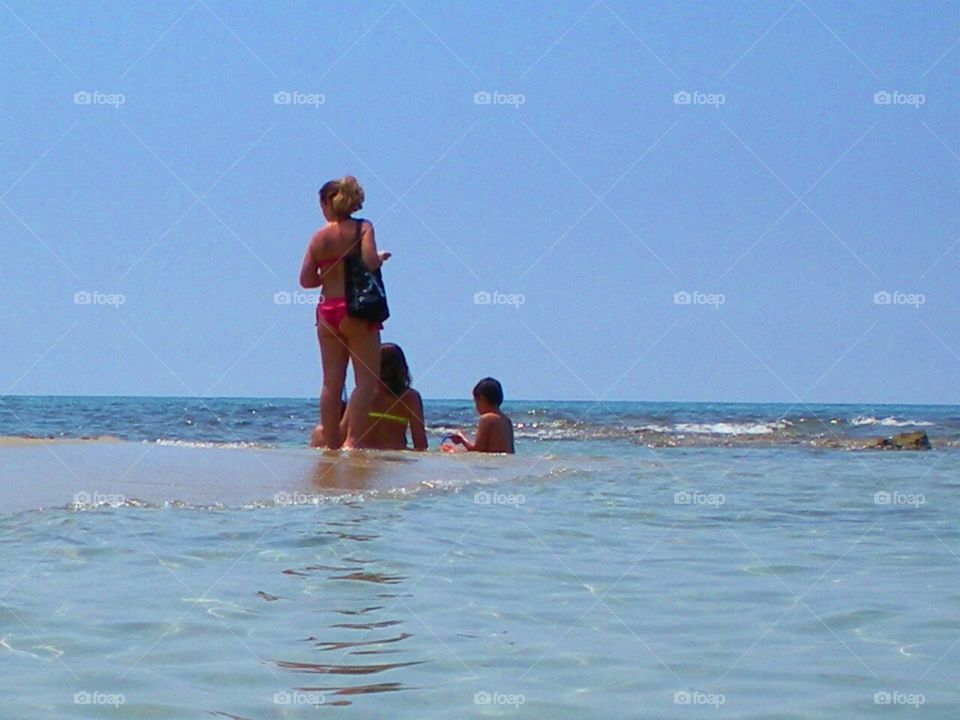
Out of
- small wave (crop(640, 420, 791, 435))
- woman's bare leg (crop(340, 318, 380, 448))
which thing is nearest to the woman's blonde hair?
woman's bare leg (crop(340, 318, 380, 448))

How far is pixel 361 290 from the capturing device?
782 centimetres

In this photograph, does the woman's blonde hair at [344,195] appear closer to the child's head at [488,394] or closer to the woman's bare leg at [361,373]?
the woman's bare leg at [361,373]

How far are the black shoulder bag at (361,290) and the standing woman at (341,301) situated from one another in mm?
38

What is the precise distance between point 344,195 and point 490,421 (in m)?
2.41

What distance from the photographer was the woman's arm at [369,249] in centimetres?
776

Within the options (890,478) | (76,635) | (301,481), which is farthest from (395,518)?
(890,478)

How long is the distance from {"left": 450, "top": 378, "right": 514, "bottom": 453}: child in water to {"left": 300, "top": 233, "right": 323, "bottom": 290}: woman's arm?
1.96 m

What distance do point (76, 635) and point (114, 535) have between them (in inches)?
57.0

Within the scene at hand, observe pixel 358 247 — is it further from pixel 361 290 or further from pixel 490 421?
pixel 490 421

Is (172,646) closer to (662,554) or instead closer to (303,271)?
(662,554)

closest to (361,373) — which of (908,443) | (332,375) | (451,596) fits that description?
(332,375)

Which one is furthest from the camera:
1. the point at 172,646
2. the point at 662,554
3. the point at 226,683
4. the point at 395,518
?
the point at 395,518

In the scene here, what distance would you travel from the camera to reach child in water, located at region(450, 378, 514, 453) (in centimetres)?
951

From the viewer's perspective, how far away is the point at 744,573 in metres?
4.49
